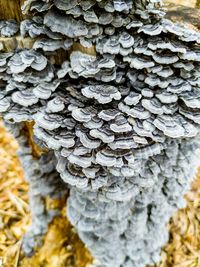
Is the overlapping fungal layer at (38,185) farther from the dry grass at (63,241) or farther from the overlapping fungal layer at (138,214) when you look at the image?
the overlapping fungal layer at (138,214)

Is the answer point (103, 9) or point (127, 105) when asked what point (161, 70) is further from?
point (103, 9)

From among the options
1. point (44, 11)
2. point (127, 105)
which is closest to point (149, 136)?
point (127, 105)

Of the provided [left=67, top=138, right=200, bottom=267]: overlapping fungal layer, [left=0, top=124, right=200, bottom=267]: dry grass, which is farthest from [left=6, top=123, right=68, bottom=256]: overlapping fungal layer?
[left=67, top=138, right=200, bottom=267]: overlapping fungal layer

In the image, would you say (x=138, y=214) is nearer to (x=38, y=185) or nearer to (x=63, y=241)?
(x=38, y=185)

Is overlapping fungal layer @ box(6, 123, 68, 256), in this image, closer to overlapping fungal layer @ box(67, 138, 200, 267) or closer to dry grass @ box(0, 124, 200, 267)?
dry grass @ box(0, 124, 200, 267)

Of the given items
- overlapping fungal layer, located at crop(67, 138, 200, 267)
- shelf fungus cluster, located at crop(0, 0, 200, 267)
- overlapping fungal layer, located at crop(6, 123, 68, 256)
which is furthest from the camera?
overlapping fungal layer, located at crop(6, 123, 68, 256)

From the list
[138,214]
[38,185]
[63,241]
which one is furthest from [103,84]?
[63,241]

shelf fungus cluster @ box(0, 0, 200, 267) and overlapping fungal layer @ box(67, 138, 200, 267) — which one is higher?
shelf fungus cluster @ box(0, 0, 200, 267)

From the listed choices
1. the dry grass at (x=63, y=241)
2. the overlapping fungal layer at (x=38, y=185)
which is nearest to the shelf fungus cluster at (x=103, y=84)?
the overlapping fungal layer at (x=38, y=185)
